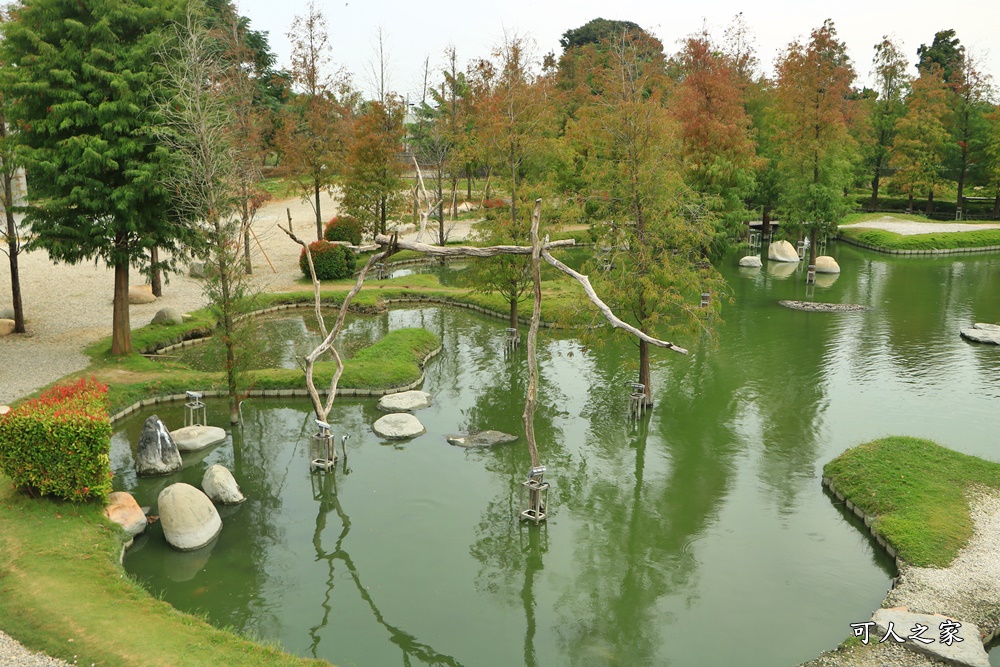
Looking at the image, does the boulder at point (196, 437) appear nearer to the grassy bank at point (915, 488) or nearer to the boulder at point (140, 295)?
the boulder at point (140, 295)

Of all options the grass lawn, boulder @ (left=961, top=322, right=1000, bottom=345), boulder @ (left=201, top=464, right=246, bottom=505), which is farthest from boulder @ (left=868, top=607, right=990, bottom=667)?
the grass lawn

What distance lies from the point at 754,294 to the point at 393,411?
19879 millimetres

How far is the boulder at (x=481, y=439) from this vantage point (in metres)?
18.1

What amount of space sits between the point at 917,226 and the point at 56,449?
5125cm

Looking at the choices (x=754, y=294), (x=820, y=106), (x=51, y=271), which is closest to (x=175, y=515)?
(x=51, y=271)

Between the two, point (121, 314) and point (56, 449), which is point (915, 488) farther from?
point (121, 314)

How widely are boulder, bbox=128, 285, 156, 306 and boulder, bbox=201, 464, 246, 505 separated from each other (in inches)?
604

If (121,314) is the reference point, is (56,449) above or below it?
below

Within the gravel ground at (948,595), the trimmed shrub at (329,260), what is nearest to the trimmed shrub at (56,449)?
the gravel ground at (948,595)

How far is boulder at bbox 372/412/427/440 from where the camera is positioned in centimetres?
1853

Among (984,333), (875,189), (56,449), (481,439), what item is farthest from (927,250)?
(56,449)

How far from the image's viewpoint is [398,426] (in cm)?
1883

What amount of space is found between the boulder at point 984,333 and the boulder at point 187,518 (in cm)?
2401

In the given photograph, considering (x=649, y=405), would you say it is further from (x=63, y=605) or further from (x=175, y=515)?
(x=63, y=605)
